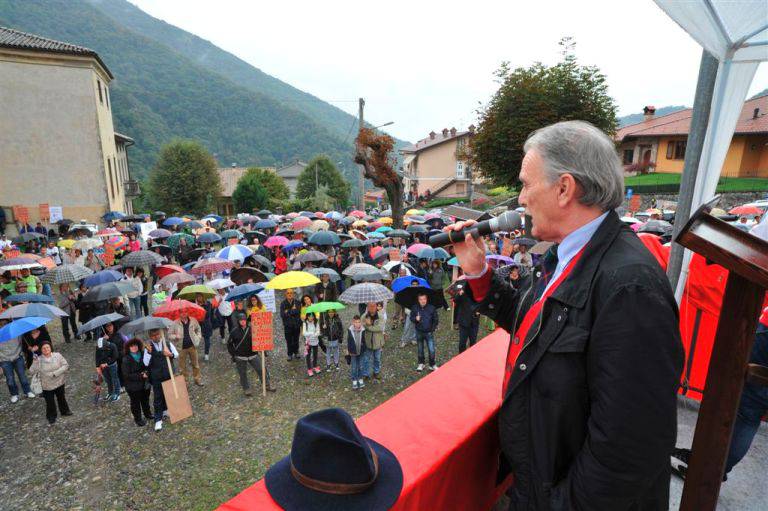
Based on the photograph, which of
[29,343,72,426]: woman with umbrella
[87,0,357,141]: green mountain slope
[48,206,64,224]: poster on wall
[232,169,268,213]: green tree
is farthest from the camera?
[87,0,357,141]: green mountain slope

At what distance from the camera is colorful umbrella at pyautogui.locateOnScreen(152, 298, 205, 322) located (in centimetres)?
777

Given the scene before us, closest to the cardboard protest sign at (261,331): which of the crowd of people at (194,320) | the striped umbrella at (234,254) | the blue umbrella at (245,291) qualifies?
the crowd of people at (194,320)

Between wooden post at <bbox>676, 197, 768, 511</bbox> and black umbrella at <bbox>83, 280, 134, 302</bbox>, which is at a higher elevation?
wooden post at <bbox>676, 197, 768, 511</bbox>

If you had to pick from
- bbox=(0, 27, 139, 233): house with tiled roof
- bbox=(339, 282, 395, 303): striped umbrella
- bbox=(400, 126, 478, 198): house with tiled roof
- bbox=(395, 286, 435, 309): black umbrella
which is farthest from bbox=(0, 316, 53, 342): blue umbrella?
bbox=(400, 126, 478, 198): house with tiled roof

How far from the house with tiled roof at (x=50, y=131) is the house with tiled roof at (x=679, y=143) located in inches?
1524

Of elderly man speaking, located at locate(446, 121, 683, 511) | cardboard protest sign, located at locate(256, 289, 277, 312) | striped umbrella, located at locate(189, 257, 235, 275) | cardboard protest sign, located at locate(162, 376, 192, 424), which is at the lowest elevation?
cardboard protest sign, located at locate(162, 376, 192, 424)

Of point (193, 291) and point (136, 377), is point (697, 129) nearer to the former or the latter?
point (136, 377)

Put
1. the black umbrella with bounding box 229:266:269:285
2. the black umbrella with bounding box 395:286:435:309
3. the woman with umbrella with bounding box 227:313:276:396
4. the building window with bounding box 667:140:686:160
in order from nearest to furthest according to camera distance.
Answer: the woman with umbrella with bounding box 227:313:276:396, the black umbrella with bounding box 395:286:435:309, the black umbrella with bounding box 229:266:269:285, the building window with bounding box 667:140:686:160

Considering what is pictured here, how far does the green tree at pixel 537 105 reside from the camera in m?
26.2

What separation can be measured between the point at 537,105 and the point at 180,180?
41.4 meters

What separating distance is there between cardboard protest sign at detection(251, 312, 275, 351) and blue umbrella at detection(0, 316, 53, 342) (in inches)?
141

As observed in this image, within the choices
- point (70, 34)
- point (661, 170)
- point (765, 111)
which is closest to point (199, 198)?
point (661, 170)

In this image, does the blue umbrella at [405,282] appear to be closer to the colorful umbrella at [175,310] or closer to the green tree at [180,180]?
the colorful umbrella at [175,310]

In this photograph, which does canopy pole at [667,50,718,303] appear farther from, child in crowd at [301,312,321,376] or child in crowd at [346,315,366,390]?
child in crowd at [301,312,321,376]
